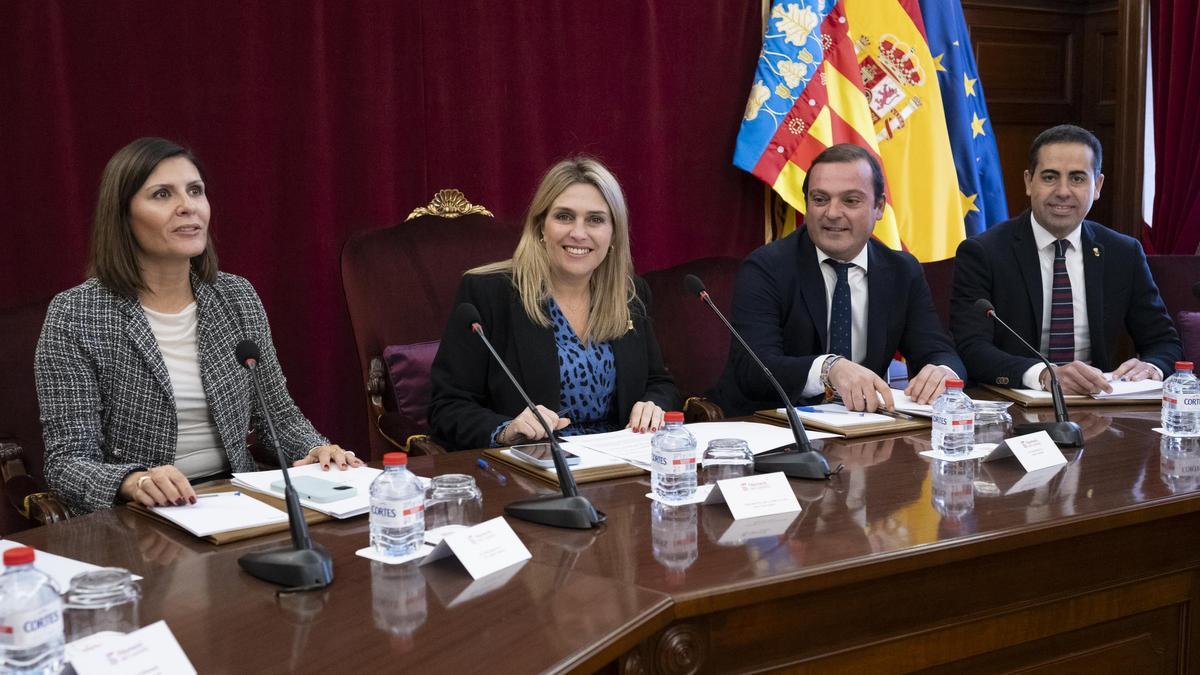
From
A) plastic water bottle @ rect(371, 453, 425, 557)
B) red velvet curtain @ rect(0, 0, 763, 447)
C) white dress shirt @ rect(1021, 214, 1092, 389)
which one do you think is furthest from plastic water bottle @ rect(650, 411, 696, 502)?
red velvet curtain @ rect(0, 0, 763, 447)

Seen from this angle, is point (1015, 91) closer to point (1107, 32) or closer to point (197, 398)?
point (1107, 32)

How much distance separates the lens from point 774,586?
1360 mm

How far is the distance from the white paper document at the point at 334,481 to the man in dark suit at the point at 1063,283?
5.78 feet

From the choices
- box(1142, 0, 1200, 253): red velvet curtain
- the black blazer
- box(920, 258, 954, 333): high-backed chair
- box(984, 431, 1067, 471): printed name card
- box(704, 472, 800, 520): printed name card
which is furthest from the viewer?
box(1142, 0, 1200, 253): red velvet curtain

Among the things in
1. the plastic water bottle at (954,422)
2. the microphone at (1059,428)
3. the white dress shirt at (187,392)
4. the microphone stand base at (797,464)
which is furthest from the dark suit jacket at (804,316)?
the white dress shirt at (187,392)

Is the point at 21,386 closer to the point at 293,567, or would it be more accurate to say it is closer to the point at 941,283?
the point at 293,567

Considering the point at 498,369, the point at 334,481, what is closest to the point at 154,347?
the point at 334,481

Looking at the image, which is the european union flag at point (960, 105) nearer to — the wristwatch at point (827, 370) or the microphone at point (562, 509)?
the wristwatch at point (827, 370)

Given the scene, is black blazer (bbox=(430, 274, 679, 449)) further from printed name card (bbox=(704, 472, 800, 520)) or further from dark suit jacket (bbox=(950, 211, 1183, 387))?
dark suit jacket (bbox=(950, 211, 1183, 387))

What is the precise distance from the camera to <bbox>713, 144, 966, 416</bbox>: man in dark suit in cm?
279

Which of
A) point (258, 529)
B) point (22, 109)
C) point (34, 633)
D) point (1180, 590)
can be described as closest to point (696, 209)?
point (22, 109)

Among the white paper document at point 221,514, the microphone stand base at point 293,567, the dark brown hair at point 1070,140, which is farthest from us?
the dark brown hair at point 1070,140

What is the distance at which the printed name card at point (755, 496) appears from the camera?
1.66 meters

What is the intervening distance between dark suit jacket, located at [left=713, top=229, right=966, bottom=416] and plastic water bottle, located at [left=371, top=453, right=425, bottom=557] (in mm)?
1403
